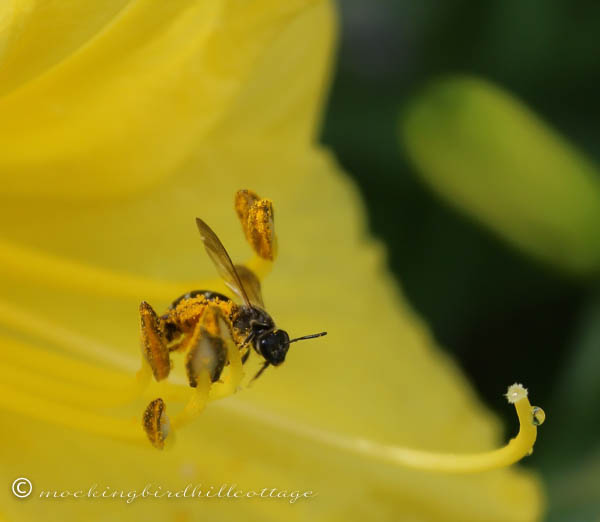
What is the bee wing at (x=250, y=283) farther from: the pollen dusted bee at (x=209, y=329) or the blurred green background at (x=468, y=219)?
the blurred green background at (x=468, y=219)

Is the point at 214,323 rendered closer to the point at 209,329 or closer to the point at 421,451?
the point at 209,329

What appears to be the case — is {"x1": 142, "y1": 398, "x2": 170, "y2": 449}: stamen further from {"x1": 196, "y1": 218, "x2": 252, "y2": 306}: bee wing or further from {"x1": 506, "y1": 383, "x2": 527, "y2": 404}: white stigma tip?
{"x1": 506, "y1": 383, "x2": 527, "y2": 404}: white stigma tip

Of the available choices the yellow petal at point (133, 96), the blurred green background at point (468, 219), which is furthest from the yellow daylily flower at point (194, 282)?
the blurred green background at point (468, 219)

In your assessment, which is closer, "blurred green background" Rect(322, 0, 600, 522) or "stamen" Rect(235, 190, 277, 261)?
"stamen" Rect(235, 190, 277, 261)

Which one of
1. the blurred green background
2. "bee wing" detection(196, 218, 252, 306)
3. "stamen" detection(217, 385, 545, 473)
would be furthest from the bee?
the blurred green background

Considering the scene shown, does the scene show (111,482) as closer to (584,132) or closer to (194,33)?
(194,33)

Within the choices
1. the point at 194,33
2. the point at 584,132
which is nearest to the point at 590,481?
the point at 584,132

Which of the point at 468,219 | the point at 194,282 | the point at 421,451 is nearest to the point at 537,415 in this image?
the point at 421,451
